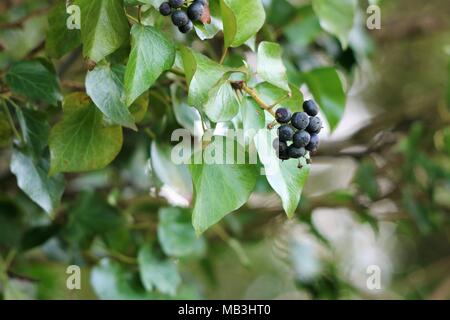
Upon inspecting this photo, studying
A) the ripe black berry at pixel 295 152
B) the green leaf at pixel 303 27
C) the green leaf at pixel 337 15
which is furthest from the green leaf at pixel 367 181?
the ripe black berry at pixel 295 152

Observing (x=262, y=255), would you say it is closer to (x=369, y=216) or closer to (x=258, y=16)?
(x=369, y=216)

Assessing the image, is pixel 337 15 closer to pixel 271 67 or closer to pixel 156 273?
pixel 271 67

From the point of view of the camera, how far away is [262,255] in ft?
7.39

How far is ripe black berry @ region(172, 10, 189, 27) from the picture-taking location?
0.52 metres

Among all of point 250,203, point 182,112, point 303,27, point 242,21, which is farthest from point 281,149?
point 250,203

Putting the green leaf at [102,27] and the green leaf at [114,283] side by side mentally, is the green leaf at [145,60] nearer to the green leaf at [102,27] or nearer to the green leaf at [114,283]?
the green leaf at [102,27]

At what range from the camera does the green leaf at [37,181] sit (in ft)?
2.23

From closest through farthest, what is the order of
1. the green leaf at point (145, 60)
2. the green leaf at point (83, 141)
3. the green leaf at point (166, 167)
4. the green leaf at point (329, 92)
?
the green leaf at point (145, 60) → the green leaf at point (83, 141) → the green leaf at point (166, 167) → the green leaf at point (329, 92)

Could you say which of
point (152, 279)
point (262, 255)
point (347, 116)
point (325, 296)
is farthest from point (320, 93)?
point (262, 255)

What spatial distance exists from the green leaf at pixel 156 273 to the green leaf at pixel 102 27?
1.34 feet

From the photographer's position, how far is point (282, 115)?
53 centimetres

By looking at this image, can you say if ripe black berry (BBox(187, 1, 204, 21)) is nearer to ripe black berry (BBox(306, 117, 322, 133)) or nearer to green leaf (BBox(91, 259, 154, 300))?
ripe black berry (BBox(306, 117, 322, 133))

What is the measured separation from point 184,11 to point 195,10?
15mm

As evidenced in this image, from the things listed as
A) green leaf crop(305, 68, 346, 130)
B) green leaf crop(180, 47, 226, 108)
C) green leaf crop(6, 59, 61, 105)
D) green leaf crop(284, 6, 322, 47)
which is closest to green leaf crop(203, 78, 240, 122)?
green leaf crop(180, 47, 226, 108)
